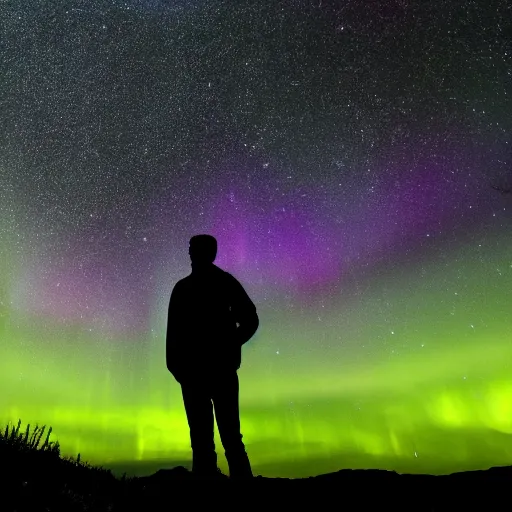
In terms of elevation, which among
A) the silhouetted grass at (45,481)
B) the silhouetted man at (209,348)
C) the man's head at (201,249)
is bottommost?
the silhouetted grass at (45,481)

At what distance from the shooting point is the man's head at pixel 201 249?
4828mm

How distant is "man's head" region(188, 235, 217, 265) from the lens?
4828mm

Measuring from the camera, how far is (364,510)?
3.37 meters

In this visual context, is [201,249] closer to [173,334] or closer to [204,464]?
[173,334]

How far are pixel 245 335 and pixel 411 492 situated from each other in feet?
6.93

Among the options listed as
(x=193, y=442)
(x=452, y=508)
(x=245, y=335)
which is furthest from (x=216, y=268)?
(x=452, y=508)

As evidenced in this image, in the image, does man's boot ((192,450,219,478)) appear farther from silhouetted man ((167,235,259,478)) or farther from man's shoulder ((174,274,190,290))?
man's shoulder ((174,274,190,290))

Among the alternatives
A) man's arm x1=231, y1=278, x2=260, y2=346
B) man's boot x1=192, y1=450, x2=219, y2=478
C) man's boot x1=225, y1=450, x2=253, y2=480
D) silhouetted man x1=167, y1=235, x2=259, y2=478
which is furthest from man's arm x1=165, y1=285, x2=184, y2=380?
man's boot x1=225, y1=450, x2=253, y2=480

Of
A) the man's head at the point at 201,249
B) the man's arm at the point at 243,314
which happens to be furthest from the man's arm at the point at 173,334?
the man's arm at the point at 243,314

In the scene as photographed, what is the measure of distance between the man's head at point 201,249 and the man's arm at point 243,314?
42cm

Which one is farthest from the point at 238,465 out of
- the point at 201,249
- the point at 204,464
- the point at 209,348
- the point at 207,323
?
the point at 201,249

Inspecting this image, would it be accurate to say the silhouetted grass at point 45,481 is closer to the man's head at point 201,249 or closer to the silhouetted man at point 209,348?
the silhouetted man at point 209,348

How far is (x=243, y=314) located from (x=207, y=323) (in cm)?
41

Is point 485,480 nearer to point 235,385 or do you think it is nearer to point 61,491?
point 235,385
